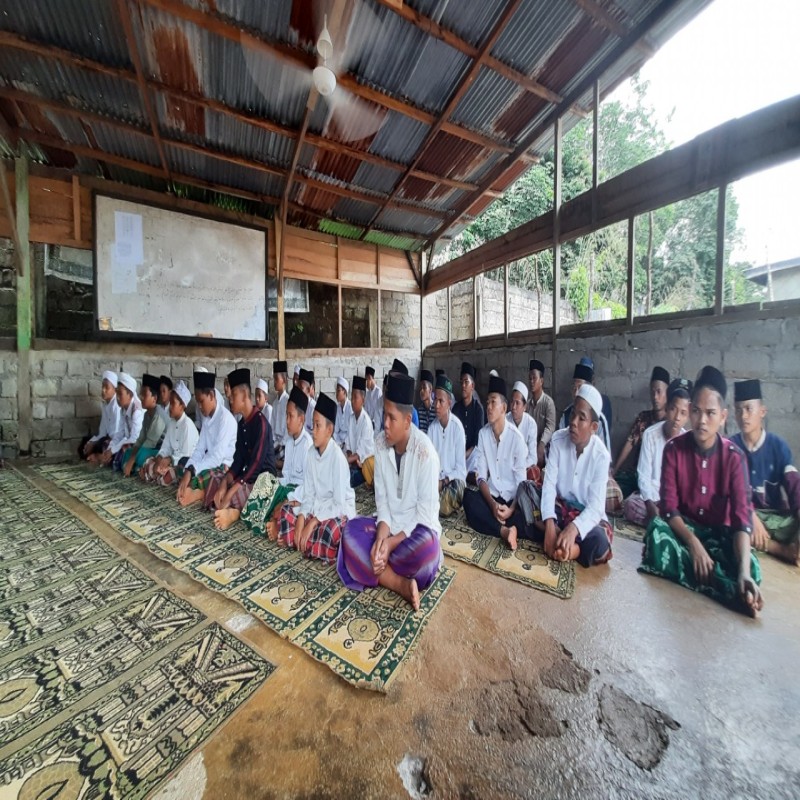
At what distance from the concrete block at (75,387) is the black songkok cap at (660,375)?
886cm

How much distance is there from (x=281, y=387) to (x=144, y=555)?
14.9 ft

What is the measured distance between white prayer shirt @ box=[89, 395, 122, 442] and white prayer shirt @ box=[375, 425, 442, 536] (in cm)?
560

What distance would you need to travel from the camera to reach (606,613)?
2.37m

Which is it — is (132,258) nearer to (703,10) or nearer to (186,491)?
(186,491)

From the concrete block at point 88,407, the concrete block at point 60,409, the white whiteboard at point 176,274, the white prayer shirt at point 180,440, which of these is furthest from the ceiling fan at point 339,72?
the concrete block at point 60,409

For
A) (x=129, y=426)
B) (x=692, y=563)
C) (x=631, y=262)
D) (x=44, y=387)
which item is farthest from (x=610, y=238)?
(x=44, y=387)

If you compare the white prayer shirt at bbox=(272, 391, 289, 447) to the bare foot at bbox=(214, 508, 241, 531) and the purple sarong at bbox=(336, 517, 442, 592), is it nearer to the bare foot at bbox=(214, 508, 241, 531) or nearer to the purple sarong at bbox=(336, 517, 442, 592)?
the bare foot at bbox=(214, 508, 241, 531)

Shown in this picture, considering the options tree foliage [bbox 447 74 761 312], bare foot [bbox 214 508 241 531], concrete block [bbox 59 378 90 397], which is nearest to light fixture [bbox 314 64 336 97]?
bare foot [bbox 214 508 241 531]

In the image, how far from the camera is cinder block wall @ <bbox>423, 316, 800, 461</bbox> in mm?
3619

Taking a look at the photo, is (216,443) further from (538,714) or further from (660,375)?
(660,375)

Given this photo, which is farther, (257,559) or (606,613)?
(257,559)

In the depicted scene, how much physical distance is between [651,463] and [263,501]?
4.03 meters

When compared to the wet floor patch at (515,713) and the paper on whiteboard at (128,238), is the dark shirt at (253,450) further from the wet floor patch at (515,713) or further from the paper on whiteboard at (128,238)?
the paper on whiteboard at (128,238)

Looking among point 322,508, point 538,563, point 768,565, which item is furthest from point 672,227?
point 322,508
